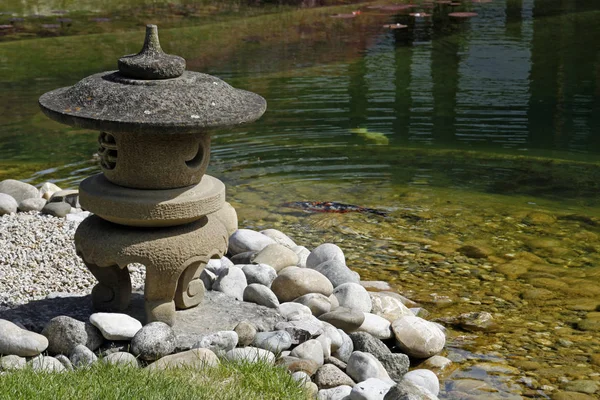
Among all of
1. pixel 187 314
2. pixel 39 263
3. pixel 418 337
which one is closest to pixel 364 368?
pixel 418 337

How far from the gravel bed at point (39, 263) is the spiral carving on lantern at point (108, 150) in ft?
3.84

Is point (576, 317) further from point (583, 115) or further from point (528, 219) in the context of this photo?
point (583, 115)

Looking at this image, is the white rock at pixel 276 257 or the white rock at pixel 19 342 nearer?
the white rock at pixel 19 342

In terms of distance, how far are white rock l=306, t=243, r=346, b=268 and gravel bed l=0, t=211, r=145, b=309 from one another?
4.42 ft

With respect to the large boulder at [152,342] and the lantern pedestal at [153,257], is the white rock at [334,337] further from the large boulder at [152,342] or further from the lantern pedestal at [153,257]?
the large boulder at [152,342]

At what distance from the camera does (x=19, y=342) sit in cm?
482

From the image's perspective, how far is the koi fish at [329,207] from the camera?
340 inches

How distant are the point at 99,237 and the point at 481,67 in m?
11.5

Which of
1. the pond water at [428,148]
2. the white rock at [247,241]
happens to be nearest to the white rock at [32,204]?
the pond water at [428,148]

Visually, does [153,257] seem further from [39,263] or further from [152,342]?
[39,263]

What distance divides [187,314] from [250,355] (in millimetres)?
748

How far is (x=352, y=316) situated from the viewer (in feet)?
18.8

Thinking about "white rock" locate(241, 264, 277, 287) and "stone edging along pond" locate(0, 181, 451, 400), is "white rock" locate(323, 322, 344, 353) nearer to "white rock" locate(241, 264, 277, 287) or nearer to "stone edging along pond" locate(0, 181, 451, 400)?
"stone edging along pond" locate(0, 181, 451, 400)

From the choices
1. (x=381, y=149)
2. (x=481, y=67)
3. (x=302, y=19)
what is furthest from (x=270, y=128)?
(x=302, y=19)
